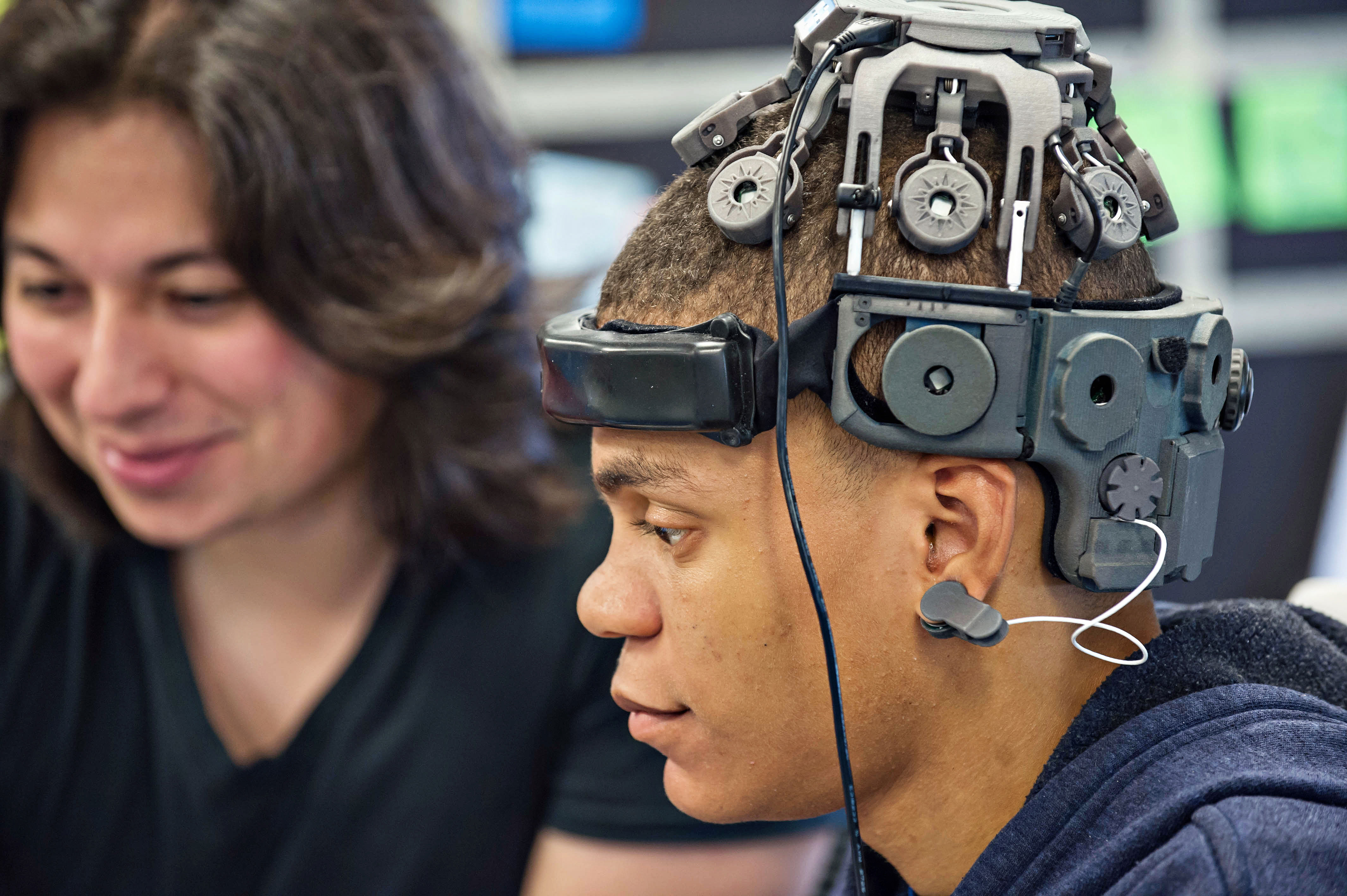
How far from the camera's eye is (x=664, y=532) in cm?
86

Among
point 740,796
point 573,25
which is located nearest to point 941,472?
point 740,796

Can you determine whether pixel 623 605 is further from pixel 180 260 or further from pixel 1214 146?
pixel 1214 146

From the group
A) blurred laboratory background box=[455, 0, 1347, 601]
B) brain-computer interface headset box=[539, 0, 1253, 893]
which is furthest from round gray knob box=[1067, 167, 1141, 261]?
blurred laboratory background box=[455, 0, 1347, 601]

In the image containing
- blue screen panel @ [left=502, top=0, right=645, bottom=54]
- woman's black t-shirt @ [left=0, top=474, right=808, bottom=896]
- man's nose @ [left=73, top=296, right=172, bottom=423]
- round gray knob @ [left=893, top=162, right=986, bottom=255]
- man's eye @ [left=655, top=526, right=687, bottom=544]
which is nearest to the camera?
round gray knob @ [left=893, top=162, right=986, bottom=255]

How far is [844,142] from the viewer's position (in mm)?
799

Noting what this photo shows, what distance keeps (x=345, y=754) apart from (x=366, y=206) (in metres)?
0.72

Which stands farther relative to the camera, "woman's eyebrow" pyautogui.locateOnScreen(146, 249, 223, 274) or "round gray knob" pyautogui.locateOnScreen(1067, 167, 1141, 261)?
"woman's eyebrow" pyautogui.locateOnScreen(146, 249, 223, 274)

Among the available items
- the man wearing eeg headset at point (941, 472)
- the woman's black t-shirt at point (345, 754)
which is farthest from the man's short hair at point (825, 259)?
the woman's black t-shirt at point (345, 754)

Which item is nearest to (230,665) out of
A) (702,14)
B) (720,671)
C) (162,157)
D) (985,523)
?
(162,157)

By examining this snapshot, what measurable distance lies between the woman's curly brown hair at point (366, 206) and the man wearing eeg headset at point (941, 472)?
0.67 m

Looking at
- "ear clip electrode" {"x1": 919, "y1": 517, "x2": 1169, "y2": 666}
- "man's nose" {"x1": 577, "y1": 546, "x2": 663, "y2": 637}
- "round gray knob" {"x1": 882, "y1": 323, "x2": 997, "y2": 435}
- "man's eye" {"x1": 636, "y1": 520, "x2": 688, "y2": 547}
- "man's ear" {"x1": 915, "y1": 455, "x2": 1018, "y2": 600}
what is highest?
"round gray knob" {"x1": 882, "y1": 323, "x2": 997, "y2": 435}

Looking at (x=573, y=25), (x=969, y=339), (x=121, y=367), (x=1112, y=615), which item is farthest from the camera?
(x=573, y=25)

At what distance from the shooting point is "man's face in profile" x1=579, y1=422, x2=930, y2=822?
794mm

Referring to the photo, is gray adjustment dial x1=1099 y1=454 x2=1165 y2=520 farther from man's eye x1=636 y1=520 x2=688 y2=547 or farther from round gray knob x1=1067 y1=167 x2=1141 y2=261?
man's eye x1=636 y1=520 x2=688 y2=547
